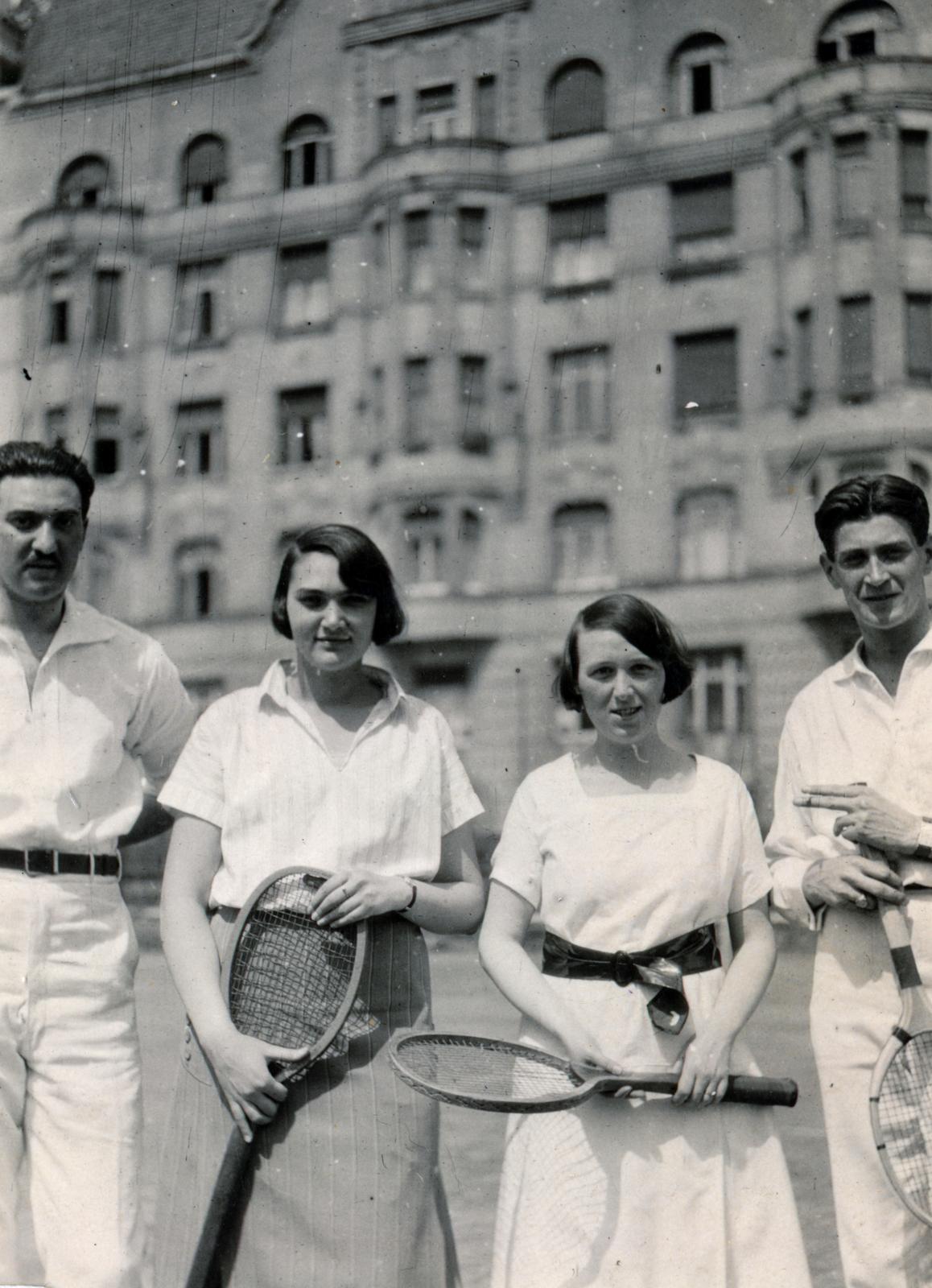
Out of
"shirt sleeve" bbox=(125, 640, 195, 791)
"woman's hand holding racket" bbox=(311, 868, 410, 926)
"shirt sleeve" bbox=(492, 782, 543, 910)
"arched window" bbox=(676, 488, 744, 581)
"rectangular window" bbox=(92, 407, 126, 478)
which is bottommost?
"woman's hand holding racket" bbox=(311, 868, 410, 926)

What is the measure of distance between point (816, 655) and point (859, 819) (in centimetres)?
225

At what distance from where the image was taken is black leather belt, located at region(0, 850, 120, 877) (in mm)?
3117

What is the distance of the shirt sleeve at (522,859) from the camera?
289cm

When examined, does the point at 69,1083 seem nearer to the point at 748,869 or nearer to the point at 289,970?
the point at 289,970

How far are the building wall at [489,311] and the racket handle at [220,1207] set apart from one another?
2.04 meters

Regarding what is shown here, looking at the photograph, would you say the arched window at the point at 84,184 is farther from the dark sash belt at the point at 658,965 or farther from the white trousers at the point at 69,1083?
the dark sash belt at the point at 658,965

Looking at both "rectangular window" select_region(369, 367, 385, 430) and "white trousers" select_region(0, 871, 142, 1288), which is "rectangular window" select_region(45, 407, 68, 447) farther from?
"white trousers" select_region(0, 871, 142, 1288)

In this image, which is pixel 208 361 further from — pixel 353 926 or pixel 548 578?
pixel 353 926

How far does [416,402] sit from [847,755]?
1.94 m

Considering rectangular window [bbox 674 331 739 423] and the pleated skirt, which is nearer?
the pleated skirt

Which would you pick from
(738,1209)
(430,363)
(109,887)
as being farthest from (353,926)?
(430,363)

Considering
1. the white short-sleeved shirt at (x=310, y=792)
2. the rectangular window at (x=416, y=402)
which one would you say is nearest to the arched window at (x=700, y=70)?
the rectangular window at (x=416, y=402)

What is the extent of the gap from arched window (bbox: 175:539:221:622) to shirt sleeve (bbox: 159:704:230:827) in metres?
1.65

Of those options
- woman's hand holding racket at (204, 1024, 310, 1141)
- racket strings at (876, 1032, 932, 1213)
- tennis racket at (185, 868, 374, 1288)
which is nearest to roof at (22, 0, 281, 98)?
tennis racket at (185, 868, 374, 1288)
